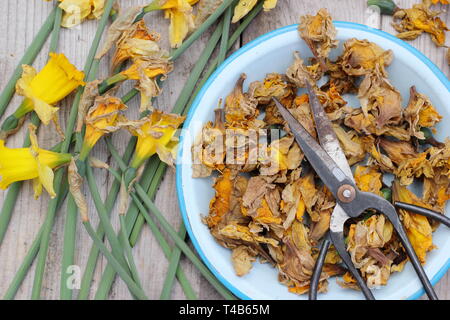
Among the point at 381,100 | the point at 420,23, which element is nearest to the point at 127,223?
the point at 381,100

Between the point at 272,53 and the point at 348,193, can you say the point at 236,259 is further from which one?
the point at 272,53

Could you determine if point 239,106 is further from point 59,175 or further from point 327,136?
point 59,175

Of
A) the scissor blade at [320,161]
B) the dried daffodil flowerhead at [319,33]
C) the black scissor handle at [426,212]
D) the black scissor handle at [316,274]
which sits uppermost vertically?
the dried daffodil flowerhead at [319,33]

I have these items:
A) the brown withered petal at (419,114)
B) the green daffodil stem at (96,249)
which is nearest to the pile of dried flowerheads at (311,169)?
the brown withered petal at (419,114)

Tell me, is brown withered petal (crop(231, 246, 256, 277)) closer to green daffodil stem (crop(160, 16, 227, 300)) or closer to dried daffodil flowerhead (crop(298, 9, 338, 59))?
green daffodil stem (crop(160, 16, 227, 300))

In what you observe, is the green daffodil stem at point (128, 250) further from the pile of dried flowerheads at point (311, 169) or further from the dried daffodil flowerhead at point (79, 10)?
the dried daffodil flowerhead at point (79, 10)
